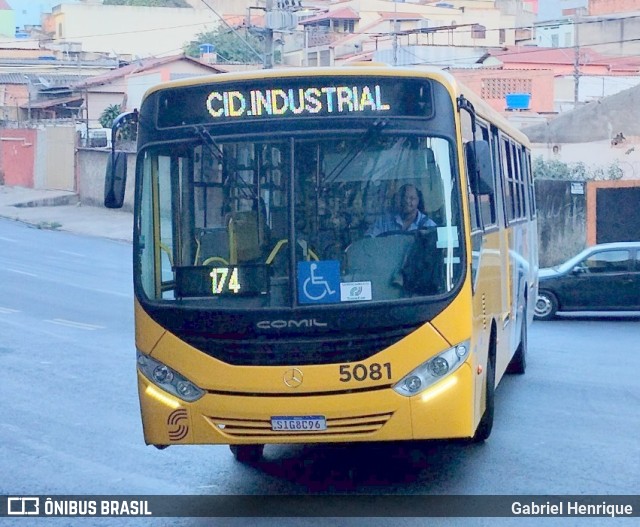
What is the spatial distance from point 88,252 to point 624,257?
58.6 ft

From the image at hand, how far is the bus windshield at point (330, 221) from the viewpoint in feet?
24.1

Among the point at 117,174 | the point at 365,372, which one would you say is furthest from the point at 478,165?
the point at 117,174

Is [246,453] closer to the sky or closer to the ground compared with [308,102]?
closer to the ground

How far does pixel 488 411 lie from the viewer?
30.3ft

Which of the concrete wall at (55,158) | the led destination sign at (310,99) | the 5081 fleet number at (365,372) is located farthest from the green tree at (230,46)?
the 5081 fleet number at (365,372)

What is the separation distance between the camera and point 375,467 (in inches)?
340

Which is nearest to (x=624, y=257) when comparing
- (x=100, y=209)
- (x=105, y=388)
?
(x=105, y=388)

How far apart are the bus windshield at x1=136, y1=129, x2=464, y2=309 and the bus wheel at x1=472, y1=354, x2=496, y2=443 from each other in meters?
1.98

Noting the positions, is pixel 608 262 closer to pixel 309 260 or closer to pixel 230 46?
pixel 309 260

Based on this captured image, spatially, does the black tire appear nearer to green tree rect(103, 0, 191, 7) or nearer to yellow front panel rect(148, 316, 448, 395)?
yellow front panel rect(148, 316, 448, 395)

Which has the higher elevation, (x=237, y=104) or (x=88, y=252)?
(x=237, y=104)

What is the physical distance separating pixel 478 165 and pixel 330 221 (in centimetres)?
105

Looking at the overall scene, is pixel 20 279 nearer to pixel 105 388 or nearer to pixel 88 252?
pixel 88 252

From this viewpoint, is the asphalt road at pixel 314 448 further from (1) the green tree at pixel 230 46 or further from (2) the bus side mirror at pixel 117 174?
(1) the green tree at pixel 230 46
